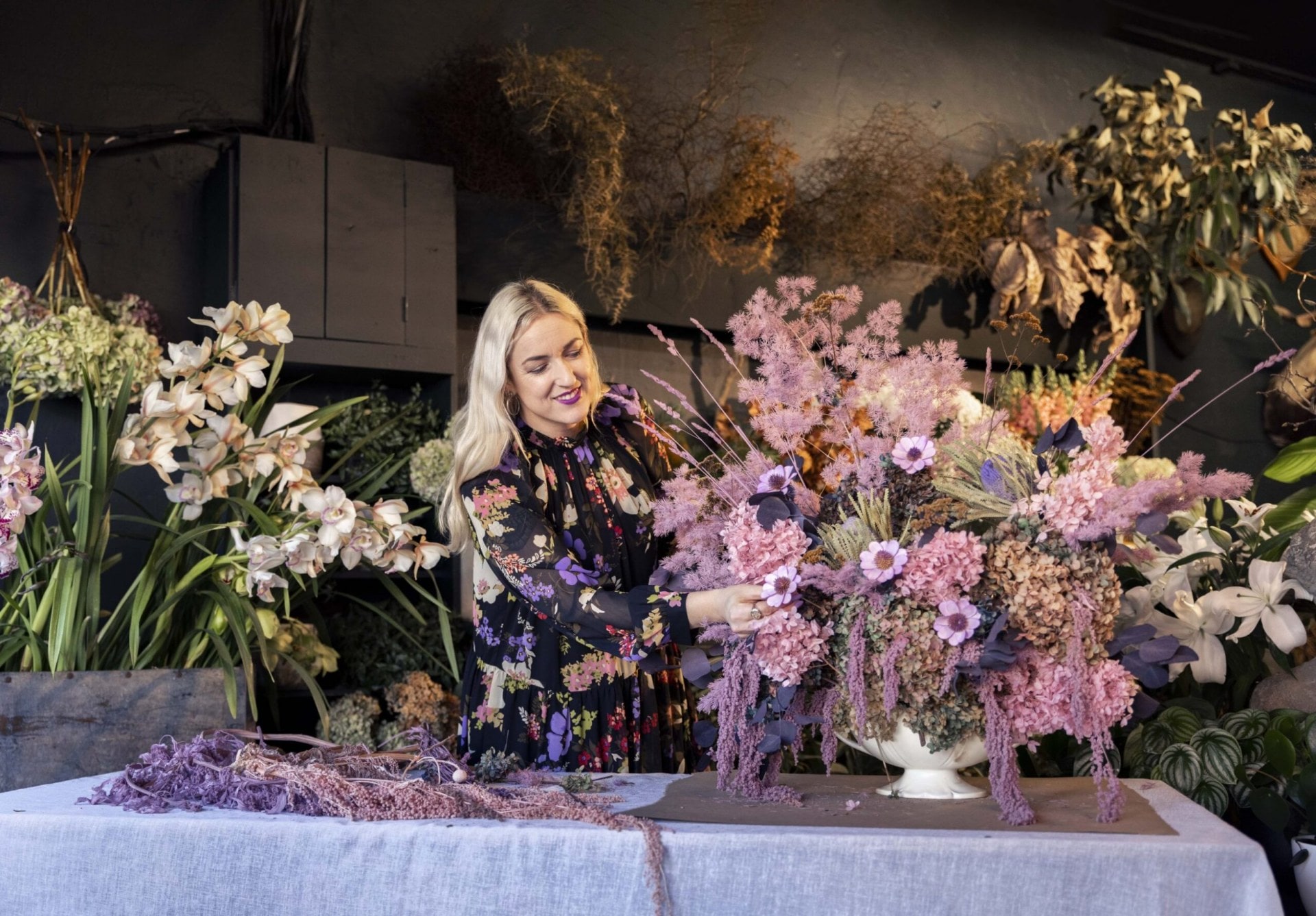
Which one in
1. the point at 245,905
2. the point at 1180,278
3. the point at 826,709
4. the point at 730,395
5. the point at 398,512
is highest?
the point at 1180,278

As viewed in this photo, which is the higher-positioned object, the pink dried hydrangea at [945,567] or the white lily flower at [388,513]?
the white lily flower at [388,513]

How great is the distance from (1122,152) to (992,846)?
12.4ft

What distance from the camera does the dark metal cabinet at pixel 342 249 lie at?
3127 mm

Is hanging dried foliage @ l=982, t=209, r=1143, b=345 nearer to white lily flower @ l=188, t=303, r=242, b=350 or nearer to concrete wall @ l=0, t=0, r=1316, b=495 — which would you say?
concrete wall @ l=0, t=0, r=1316, b=495

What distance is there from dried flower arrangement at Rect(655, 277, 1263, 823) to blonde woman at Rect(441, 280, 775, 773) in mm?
476

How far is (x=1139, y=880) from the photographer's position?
45.4 inches

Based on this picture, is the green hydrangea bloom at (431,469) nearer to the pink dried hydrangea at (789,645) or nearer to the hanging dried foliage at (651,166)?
the hanging dried foliage at (651,166)

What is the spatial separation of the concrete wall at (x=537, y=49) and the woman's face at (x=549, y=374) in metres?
1.56

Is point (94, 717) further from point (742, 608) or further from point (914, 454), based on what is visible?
point (914, 454)

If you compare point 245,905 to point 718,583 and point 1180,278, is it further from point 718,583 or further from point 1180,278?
point 1180,278

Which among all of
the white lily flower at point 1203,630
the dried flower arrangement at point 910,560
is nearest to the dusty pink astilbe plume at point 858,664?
the dried flower arrangement at point 910,560

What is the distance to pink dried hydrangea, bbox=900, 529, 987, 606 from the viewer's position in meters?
1.29

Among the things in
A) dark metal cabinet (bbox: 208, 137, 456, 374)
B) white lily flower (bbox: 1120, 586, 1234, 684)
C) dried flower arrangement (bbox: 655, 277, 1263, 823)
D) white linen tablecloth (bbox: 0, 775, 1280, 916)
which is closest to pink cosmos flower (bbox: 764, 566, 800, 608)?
dried flower arrangement (bbox: 655, 277, 1263, 823)

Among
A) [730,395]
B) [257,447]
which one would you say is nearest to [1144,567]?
[257,447]
